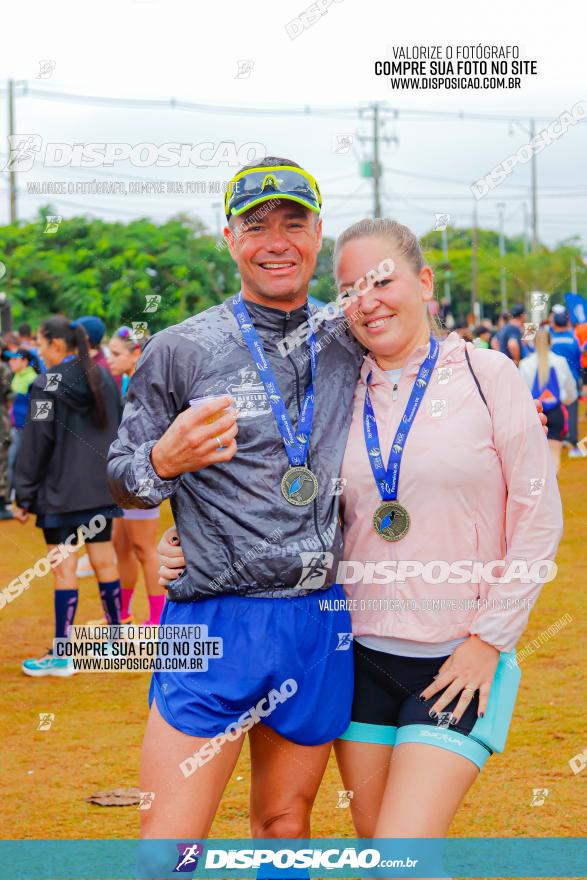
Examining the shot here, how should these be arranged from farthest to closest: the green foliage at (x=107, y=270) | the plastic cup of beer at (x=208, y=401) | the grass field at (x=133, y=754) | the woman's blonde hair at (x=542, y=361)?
the green foliage at (x=107, y=270) → the woman's blonde hair at (x=542, y=361) → the grass field at (x=133, y=754) → the plastic cup of beer at (x=208, y=401)

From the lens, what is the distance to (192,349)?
119 inches

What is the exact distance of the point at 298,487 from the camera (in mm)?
2967

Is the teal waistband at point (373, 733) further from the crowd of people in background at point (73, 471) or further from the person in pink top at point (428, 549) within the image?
the crowd of people in background at point (73, 471)

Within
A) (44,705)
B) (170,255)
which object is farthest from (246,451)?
(170,255)

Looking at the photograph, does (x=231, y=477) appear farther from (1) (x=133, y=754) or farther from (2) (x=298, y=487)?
(1) (x=133, y=754)

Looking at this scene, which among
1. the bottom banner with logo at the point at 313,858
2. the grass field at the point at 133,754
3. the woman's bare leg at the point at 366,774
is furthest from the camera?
the grass field at the point at 133,754

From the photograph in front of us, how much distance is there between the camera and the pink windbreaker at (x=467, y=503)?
296cm

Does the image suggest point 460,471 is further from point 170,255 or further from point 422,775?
point 170,255

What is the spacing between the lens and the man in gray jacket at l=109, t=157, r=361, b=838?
2.94 meters

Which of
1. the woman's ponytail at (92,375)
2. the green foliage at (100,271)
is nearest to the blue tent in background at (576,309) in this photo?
the woman's ponytail at (92,375)

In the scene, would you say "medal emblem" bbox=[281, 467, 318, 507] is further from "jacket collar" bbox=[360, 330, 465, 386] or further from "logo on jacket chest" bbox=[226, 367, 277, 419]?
"jacket collar" bbox=[360, 330, 465, 386]

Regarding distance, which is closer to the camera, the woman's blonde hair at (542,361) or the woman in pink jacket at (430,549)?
the woman in pink jacket at (430,549)

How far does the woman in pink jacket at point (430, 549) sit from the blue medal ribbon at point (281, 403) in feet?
0.54

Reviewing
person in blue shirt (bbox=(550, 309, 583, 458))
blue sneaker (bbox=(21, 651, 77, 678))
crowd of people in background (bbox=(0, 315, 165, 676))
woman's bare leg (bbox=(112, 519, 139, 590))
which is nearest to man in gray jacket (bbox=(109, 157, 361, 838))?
crowd of people in background (bbox=(0, 315, 165, 676))
